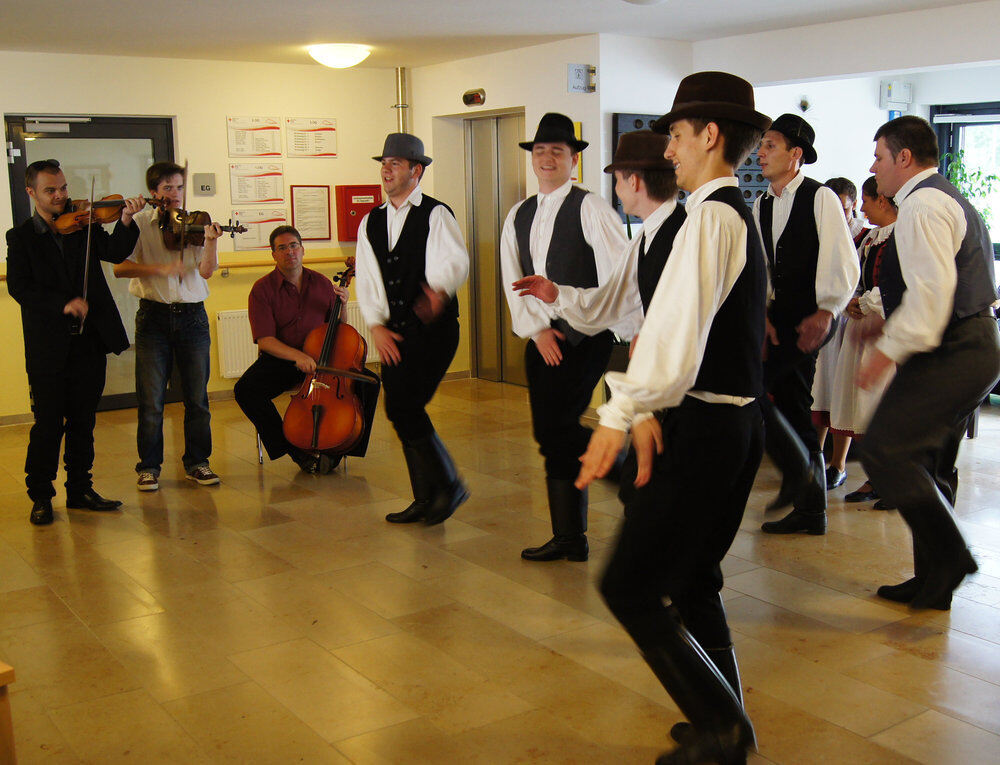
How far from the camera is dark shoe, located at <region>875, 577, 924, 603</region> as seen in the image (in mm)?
3439

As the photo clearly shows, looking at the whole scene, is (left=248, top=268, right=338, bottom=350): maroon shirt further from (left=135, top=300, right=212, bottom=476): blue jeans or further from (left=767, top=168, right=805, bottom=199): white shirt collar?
(left=767, top=168, right=805, bottom=199): white shirt collar

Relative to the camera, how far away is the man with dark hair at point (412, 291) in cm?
412

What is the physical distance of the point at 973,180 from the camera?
8.77 m

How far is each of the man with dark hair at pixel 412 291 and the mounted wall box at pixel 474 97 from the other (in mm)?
3485

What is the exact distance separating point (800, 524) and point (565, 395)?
48.4 inches

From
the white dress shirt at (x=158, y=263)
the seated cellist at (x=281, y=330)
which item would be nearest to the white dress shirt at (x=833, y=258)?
the seated cellist at (x=281, y=330)

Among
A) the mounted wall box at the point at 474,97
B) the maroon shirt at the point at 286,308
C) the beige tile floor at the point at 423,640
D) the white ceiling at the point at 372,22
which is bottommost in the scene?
the beige tile floor at the point at 423,640

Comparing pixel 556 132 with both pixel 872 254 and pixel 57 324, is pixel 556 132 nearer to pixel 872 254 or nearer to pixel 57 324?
pixel 872 254

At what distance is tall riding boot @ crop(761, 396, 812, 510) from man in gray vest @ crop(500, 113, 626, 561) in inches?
28.0

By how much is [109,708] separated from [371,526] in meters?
1.74

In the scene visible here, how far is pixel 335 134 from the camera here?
7.93 metres

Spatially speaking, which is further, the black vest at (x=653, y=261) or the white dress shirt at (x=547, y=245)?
the white dress shirt at (x=547, y=245)

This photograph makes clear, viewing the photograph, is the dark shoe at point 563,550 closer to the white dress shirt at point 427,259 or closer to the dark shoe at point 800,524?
the dark shoe at point 800,524

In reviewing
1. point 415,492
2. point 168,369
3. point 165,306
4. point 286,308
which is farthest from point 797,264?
point 168,369
